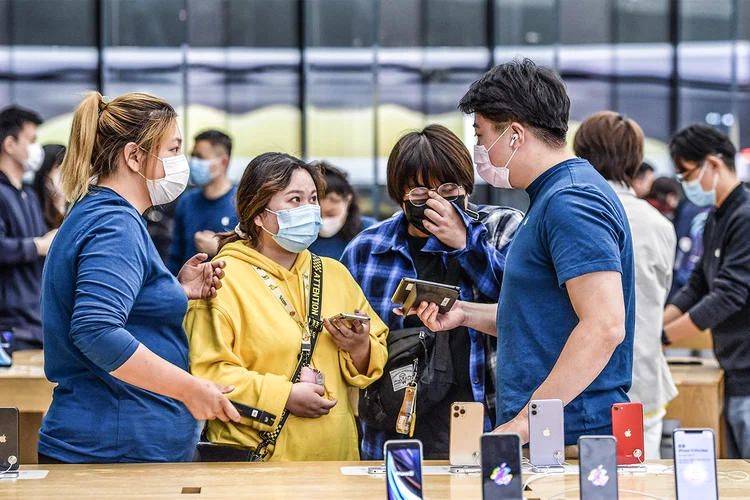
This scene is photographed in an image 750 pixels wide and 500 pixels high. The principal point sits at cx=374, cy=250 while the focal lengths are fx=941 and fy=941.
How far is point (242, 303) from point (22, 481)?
81 cm

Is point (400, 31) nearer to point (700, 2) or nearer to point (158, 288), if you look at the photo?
point (700, 2)

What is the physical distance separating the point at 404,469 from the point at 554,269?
68cm

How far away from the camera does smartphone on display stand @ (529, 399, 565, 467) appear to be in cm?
237

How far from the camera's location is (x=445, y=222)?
3070mm

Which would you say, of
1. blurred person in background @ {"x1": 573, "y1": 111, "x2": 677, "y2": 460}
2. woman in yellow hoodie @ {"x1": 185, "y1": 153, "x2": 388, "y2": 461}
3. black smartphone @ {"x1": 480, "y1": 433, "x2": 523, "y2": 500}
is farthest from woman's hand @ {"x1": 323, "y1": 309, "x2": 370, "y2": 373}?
blurred person in background @ {"x1": 573, "y1": 111, "x2": 677, "y2": 460}

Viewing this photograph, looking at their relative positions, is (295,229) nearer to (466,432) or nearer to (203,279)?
(203,279)

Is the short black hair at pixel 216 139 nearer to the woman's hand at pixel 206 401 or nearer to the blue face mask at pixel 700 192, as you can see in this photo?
the blue face mask at pixel 700 192

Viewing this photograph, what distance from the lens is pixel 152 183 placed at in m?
2.73

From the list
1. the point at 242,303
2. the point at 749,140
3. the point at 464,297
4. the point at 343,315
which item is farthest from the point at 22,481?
the point at 749,140

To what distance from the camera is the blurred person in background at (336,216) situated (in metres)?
4.99

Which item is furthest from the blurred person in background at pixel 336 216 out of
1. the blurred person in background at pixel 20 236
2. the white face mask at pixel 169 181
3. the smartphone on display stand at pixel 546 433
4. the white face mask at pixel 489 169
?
the smartphone on display stand at pixel 546 433

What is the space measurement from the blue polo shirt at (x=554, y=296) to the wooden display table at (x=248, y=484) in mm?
209

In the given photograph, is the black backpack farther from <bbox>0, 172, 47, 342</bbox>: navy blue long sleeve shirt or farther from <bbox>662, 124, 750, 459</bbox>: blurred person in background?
<bbox>0, 172, 47, 342</bbox>: navy blue long sleeve shirt

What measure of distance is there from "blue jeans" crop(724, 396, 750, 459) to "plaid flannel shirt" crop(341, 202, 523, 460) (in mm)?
1768
